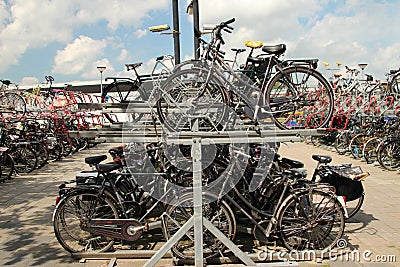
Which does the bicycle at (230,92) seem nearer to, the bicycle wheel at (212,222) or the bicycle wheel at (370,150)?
the bicycle wheel at (212,222)

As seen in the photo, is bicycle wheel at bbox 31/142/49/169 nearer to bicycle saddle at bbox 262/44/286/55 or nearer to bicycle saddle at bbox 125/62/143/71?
bicycle saddle at bbox 125/62/143/71

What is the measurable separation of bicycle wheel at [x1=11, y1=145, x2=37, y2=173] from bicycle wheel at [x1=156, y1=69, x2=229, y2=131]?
6.50 metres

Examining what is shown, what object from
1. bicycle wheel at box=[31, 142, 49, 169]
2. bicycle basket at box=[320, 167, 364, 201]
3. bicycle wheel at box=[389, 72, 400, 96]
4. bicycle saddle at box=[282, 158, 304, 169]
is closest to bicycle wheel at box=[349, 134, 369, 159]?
bicycle wheel at box=[389, 72, 400, 96]

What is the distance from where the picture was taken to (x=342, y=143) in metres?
12.4

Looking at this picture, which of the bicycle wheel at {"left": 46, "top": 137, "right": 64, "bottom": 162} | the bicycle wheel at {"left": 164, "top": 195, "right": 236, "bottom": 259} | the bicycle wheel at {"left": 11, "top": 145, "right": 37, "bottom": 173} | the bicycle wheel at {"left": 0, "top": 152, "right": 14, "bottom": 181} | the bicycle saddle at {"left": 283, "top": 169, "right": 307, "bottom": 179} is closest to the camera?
the bicycle wheel at {"left": 164, "top": 195, "right": 236, "bottom": 259}

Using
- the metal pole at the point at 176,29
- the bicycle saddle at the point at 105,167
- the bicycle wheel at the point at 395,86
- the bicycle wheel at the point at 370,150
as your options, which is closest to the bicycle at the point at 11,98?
the metal pole at the point at 176,29

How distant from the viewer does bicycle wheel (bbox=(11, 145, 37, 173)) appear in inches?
360

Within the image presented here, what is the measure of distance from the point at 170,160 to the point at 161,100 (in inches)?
30.0

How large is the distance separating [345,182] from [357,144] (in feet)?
24.5

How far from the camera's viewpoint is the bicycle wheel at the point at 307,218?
3.90 metres

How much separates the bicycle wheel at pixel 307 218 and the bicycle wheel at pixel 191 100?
1285mm

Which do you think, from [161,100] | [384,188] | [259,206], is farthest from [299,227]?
[384,188]

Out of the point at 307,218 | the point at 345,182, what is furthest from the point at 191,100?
the point at 345,182

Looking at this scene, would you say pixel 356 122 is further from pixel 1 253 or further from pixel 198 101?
pixel 1 253
